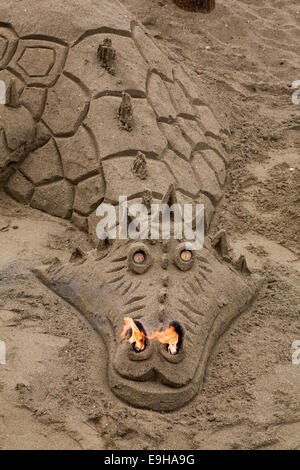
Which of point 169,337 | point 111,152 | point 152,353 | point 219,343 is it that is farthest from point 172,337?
point 111,152

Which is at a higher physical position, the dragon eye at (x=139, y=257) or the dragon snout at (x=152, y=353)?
the dragon eye at (x=139, y=257)

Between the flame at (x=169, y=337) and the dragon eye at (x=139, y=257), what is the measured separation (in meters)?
0.47

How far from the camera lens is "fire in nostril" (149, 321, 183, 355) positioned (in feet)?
10.9

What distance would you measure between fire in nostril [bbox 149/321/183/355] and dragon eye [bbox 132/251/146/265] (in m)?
0.47

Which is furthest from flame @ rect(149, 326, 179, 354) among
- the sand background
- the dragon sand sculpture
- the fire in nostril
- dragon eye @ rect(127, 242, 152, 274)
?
dragon eye @ rect(127, 242, 152, 274)

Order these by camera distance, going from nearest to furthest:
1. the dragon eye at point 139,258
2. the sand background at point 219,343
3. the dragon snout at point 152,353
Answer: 1. the sand background at point 219,343
2. the dragon snout at point 152,353
3. the dragon eye at point 139,258

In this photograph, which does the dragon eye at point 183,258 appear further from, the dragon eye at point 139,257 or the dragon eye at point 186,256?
the dragon eye at point 139,257

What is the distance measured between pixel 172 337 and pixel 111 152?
1556 mm

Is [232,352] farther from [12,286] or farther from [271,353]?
[12,286]

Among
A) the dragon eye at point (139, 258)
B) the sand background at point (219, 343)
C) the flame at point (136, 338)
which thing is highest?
the dragon eye at point (139, 258)

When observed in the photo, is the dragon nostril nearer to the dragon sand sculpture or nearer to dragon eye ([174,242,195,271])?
the dragon sand sculpture

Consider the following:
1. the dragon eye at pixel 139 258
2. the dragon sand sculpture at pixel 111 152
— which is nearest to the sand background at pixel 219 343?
the dragon sand sculpture at pixel 111 152

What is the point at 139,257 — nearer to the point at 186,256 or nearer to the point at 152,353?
the point at 186,256

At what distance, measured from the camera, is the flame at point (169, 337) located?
3315 millimetres
